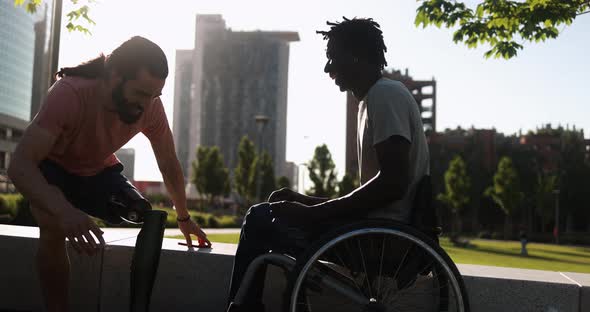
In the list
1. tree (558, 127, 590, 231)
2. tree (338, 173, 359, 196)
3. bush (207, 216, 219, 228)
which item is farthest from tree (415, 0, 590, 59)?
tree (558, 127, 590, 231)

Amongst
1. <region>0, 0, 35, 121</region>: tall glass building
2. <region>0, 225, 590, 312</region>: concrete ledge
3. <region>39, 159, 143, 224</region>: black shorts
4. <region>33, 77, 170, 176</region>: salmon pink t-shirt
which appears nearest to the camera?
<region>33, 77, 170, 176</region>: salmon pink t-shirt

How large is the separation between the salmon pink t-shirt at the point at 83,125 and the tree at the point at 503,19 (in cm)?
544

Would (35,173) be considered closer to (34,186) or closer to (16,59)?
(34,186)

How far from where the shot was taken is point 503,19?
24.3 ft

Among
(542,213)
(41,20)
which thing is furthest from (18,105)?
(542,213)

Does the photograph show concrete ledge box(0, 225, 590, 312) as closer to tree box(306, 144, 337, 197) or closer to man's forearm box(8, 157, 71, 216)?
man's forearm box(8, 157, 71, 216)

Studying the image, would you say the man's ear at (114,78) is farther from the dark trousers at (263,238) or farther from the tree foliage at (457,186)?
the tree foliage at (457,186)

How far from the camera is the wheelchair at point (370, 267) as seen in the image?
1994 millimetres

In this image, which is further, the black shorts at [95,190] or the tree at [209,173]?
the tree at [209,173]

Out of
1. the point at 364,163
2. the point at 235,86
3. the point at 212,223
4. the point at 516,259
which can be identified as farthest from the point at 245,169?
the point at 235,86

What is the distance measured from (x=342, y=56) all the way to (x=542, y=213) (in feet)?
191

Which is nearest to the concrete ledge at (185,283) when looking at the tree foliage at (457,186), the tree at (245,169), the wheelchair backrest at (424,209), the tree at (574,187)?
the wheelchair backrest at (424,209)

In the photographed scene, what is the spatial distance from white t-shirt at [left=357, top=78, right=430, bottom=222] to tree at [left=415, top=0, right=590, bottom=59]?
5531 mm

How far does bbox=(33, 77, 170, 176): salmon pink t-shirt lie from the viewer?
7.35ft
